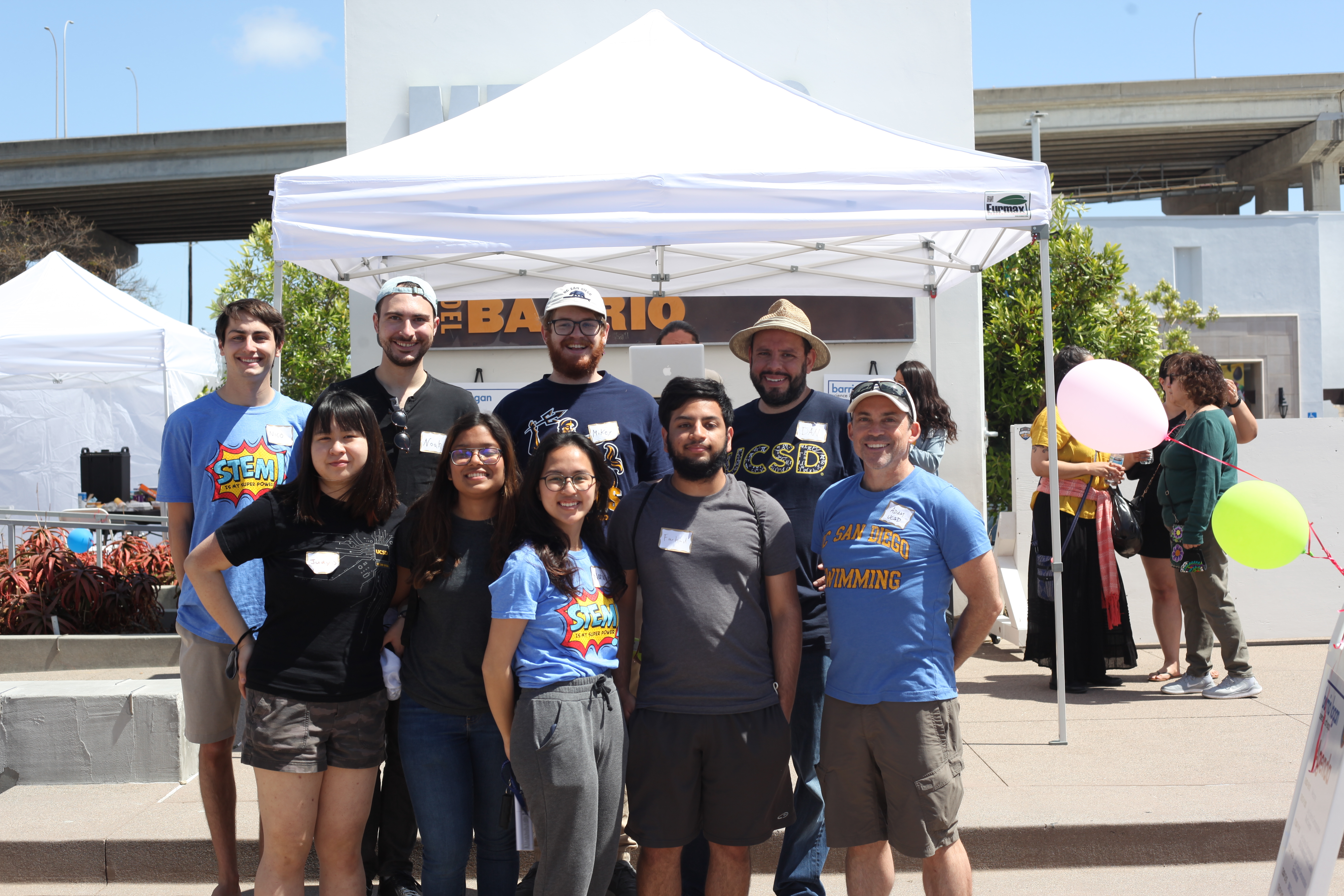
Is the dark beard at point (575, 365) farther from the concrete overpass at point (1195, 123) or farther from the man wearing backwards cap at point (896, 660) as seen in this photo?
the concrete overpass at point (1195, 123)

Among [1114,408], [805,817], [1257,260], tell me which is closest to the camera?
[805,817]

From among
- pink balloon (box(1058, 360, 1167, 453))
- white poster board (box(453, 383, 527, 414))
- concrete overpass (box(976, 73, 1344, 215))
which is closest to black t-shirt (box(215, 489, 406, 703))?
pink balloon (box(1058, 360, 1167, 453))

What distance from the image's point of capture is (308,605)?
2.88 m

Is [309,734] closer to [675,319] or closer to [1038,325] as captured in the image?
[675,319]

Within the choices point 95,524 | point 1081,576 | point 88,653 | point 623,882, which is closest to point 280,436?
point 623,882

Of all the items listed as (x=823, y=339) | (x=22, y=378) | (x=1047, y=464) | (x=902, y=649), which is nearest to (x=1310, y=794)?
(x=902, y=649)

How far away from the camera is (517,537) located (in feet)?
9.43

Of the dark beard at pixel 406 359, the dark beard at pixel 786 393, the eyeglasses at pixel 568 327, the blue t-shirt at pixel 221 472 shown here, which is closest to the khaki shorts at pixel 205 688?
the blue t-shirt at pixel 221 472

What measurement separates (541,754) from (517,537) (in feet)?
2.06

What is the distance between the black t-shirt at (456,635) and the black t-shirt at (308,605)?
17cm

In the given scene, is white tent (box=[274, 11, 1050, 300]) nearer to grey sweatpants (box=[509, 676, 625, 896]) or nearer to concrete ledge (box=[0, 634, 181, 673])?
grey sweatpants (box=[509, 676, 625, 896])

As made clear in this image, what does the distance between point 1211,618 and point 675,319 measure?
4295 mm

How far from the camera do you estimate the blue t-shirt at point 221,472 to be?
335cm

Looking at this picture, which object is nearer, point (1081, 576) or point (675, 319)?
point (1081, 576)
